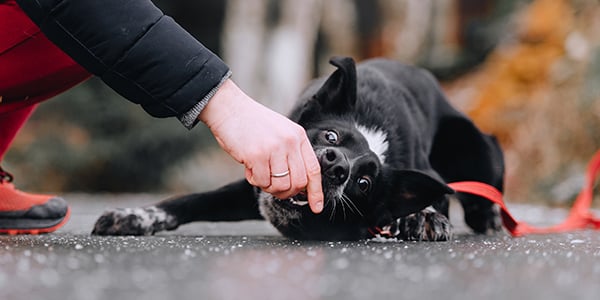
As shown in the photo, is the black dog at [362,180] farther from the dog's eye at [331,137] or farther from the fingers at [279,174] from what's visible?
the fingers at [279,174]

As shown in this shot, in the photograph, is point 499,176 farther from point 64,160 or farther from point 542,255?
point 64,160

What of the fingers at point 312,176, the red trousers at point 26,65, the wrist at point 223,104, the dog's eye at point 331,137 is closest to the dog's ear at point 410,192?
the dog's eye at point 331,137

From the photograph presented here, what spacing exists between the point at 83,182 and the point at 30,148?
644mm

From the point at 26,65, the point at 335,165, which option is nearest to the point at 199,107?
the point at 335,165

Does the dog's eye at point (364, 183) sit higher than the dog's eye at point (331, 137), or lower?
lower

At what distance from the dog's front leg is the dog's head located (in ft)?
1.02

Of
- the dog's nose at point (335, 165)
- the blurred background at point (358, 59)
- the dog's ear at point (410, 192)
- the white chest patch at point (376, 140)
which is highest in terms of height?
the dog's nose at point (335, 165)

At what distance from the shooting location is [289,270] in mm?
1458

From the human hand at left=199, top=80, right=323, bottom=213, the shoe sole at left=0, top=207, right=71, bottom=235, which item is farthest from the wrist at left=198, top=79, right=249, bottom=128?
the shoe sole at left=0, top=207, right=71, bottom=235

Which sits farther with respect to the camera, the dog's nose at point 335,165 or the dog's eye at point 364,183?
the dog's eye at point 364,183

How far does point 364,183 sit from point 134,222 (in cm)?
79

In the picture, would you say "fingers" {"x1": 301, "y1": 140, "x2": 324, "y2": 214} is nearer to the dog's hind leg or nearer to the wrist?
the wrist

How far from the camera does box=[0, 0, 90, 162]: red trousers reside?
6.90ft

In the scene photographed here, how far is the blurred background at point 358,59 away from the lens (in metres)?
5.94
